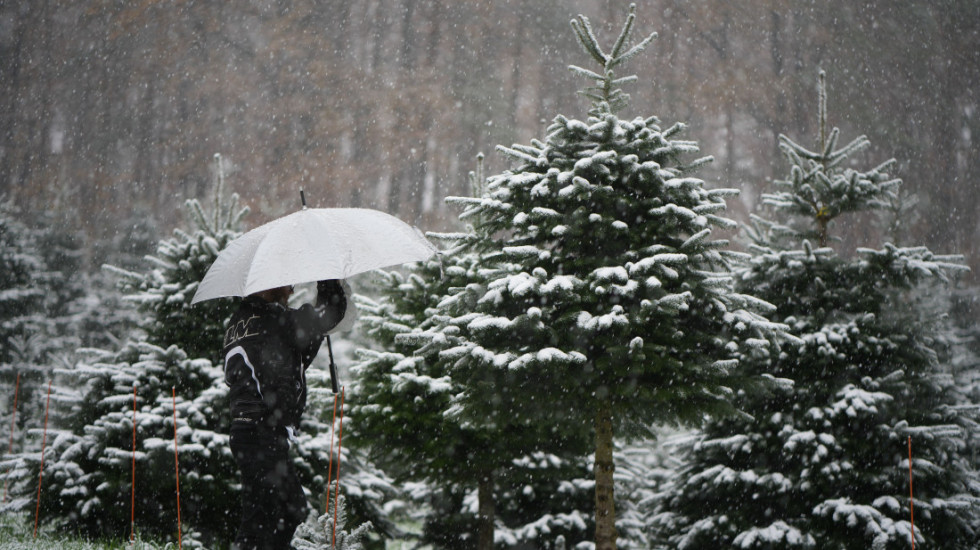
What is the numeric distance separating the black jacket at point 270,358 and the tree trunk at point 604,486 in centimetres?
282

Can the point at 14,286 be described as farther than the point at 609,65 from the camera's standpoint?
Yes

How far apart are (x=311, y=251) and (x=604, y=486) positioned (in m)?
3.29

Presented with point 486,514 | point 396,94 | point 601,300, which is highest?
point 396,94

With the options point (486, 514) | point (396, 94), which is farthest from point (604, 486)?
point (396, 94)

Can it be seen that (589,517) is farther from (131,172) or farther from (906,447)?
(131,172)

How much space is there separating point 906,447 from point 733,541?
1.86 m

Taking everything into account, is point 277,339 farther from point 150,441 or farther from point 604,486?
point 150,441

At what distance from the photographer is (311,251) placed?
4.28 m

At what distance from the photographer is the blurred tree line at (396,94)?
7719 cm

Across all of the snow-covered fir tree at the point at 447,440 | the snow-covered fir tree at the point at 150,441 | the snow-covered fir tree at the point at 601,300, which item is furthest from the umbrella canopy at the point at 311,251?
the snow-covered fir tree at the point at 150,441

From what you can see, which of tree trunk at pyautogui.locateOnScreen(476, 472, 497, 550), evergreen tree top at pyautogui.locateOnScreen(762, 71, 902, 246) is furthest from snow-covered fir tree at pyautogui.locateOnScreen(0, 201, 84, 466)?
evergreen tree top at pyautogui.locateOnScreen(762, 71, 902, 246)

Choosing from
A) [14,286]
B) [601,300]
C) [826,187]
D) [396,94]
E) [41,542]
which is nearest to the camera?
[601,300]

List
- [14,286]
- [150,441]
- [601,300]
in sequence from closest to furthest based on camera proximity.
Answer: [601,300] → [150,441] → [14,286]

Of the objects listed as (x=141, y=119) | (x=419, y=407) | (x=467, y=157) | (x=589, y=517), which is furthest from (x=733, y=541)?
(x=141, y=119)
